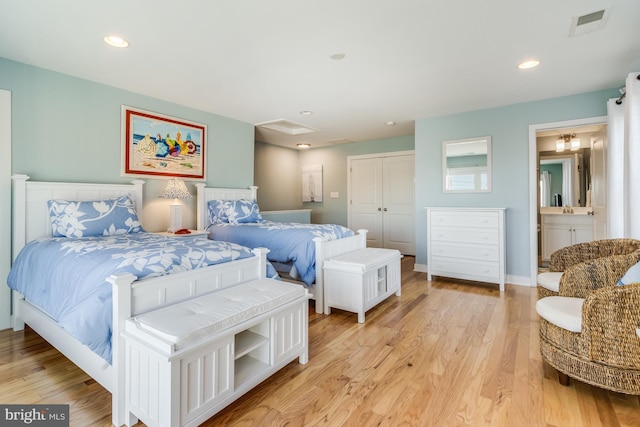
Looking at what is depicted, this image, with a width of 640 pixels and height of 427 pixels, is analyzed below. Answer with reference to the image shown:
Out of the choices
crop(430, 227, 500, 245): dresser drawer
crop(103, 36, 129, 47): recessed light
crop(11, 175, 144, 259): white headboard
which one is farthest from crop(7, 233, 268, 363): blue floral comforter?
crop(430, 227, 500, 245): dresser drawer

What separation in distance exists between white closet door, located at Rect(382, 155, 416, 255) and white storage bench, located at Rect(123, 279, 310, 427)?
435 cm

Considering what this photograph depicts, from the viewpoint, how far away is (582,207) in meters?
4.84

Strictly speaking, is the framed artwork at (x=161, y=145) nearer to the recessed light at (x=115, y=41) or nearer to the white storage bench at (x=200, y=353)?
the recessed light at (x=115, y=41)

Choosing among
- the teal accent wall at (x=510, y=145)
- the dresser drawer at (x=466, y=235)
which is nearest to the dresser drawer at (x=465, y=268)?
the dresser drawer at (x=466, y=235)

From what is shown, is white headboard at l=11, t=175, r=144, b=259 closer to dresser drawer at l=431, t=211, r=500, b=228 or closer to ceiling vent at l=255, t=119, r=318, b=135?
ceiling vent at l=255, t=119, r=318, b=135

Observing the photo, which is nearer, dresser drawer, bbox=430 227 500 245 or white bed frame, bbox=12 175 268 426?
white bed frame, bbox=12 175 268 426

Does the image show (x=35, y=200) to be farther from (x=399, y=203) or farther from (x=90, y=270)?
(x=399, y=203)

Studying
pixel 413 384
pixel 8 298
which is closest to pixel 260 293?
pixel 413 384

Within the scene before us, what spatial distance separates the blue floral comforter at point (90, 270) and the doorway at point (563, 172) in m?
3.49

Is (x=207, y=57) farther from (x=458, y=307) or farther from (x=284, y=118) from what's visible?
(x=458, y=307)

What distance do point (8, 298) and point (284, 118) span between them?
3468 mm

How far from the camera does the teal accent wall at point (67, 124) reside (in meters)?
2.71

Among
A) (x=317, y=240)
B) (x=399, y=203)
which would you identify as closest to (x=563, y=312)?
(x=317, y=240)

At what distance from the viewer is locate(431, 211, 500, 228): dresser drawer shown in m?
3.71
